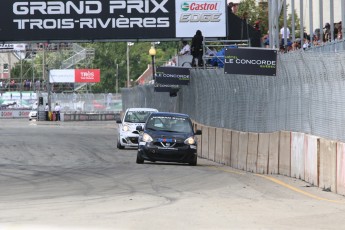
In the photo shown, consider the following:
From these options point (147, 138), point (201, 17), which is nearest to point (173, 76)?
point (201, 17)

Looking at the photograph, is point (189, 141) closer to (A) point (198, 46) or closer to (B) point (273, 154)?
(B) point (273, 154)

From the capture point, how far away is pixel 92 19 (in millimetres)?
42531

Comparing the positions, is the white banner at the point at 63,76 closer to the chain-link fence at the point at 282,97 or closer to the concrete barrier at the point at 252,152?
the chain-link fence at the point at 282,97

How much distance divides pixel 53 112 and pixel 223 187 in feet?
219

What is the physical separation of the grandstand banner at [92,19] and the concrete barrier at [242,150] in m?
16.4

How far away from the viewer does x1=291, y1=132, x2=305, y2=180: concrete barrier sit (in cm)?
2088

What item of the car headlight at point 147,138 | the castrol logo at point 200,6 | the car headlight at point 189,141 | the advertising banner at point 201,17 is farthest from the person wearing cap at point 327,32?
the castrol logo at point 200,6

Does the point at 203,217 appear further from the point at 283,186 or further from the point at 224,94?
the point at 224,94

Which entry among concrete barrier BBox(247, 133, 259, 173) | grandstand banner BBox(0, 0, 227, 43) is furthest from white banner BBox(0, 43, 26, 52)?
concrete barrier BBox(247, 133, 259, 173)

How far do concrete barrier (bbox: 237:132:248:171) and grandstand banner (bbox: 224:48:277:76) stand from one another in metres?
2.37

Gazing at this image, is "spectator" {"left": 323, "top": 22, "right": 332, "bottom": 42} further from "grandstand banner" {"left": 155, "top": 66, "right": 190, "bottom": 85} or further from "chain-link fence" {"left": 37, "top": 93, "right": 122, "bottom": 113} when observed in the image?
"chain-link fence" {"left": 37, "top": 93, "right": 122, "bottom": 113}

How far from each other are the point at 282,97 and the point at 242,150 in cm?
318

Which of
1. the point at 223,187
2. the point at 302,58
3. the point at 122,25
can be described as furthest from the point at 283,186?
the point at 122,25

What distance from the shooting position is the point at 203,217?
1318 centimetres
